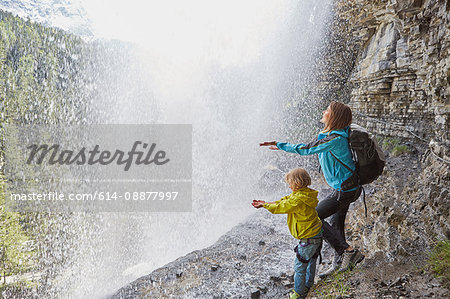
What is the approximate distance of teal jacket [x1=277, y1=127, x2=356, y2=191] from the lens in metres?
2.44

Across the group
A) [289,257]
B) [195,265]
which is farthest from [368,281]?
[195,265]

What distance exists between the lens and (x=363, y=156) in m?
2.51

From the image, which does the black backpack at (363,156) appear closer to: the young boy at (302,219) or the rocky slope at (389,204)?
the young boy at (302,219)

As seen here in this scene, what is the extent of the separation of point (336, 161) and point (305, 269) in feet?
3.95

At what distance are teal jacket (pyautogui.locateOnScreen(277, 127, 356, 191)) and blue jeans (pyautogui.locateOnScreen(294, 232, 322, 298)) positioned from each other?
0.64m

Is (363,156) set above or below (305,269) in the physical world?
above

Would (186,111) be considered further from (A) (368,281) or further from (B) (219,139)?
(A) (368,281)

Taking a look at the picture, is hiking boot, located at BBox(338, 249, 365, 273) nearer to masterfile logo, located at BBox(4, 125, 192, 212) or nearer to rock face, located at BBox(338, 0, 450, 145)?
rock face, located at BBox(338, 0, 450, 145)

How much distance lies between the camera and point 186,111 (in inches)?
830

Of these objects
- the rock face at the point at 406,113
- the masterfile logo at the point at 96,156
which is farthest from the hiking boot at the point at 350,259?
the masterfile logo at the point at 96,156

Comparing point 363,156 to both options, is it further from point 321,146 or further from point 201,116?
point 201,116

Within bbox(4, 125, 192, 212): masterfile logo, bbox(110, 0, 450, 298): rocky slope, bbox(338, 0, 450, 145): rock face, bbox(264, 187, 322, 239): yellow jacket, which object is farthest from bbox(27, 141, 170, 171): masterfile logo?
bbox(264, 187, 322, 239): yellow jacket

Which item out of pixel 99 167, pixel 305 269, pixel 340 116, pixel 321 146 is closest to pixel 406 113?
pixel 340 116

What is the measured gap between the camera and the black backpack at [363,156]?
2.48 metres
